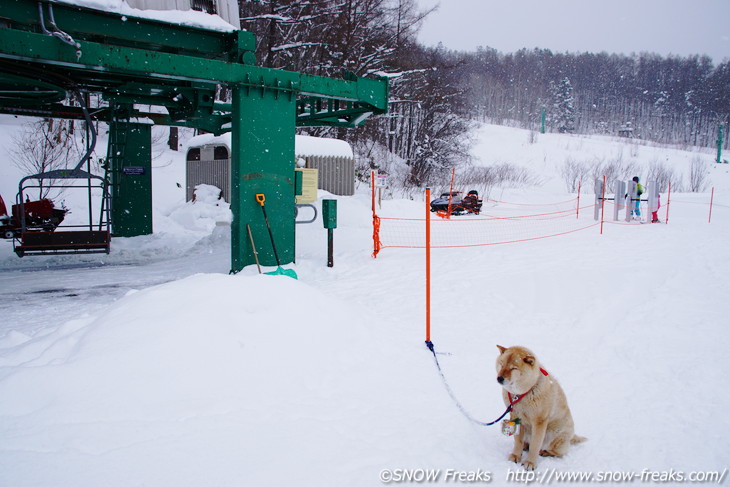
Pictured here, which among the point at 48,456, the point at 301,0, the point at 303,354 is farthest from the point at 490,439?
the point at 301,0

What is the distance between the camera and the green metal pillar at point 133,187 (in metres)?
14.5

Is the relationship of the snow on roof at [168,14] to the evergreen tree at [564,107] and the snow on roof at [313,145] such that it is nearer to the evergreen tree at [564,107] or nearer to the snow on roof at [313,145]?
the snow on roof at [313,145]

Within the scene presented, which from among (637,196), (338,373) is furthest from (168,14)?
(637,196)

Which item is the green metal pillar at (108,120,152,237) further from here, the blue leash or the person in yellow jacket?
the person in yellow jacket

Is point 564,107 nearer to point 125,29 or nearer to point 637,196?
point 637,196

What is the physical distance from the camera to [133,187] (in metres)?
14.8

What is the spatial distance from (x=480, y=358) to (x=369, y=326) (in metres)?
1.41

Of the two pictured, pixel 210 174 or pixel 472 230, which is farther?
pixel 210 174

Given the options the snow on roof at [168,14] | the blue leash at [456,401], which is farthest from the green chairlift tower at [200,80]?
the blue leash at [456,401]

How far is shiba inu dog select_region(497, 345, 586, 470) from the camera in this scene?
3.08 m

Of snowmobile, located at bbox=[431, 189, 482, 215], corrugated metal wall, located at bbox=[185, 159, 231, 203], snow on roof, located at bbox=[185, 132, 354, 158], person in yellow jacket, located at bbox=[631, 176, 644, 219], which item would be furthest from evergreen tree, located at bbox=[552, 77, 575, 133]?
corrugated metal wall, located at bbox=[185, 159, 231, 203]

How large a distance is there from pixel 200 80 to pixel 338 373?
563 cm

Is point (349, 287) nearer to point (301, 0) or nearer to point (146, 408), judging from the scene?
point (146, 408)

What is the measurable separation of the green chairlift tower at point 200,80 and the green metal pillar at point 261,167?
0.06 ft
